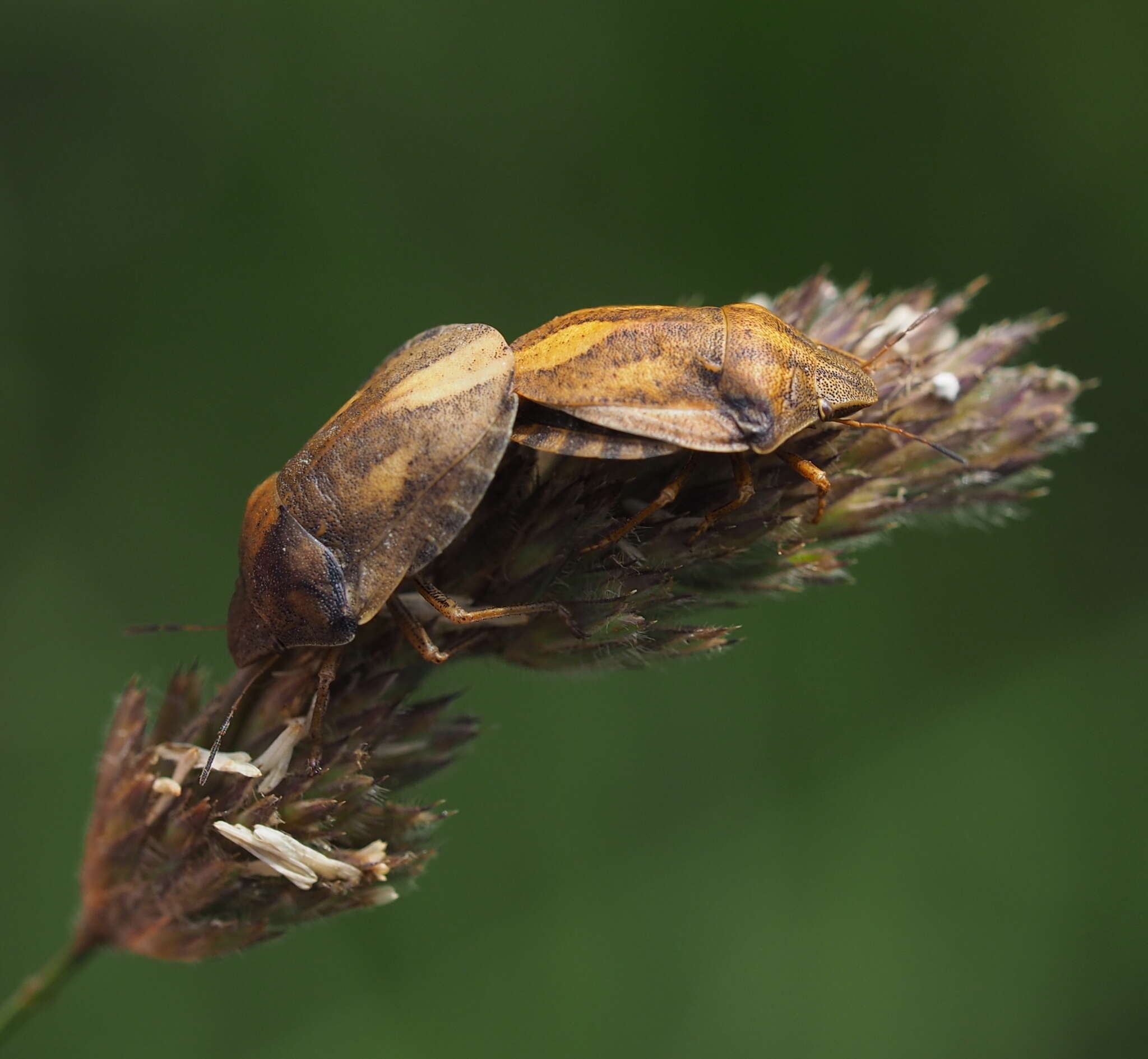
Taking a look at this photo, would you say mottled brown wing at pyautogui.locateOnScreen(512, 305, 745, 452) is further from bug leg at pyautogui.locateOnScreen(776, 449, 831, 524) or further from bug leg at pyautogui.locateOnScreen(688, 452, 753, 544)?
bug leg at pyautogui.locateOnScreen(776, 449, 831, 524)

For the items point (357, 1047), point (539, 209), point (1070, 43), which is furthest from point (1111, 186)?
point (357, 1047)

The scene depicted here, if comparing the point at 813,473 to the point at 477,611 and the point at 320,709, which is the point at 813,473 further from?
the point at 320,709

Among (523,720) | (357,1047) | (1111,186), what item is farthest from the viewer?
(1111,186)

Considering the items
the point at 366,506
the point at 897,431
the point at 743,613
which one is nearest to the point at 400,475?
the point at 366,506

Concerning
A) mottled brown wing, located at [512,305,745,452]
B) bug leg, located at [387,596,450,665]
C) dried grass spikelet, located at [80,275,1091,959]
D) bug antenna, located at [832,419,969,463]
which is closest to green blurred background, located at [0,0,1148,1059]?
dried grass spikelet, located at [80,275,1091,959]

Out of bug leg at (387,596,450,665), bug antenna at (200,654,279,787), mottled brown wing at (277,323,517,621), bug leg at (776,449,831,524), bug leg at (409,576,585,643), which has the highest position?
bug leg at (776,449,831,524)

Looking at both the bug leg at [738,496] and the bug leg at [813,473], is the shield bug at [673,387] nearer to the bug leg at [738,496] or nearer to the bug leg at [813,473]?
the bug leg at [738,496]

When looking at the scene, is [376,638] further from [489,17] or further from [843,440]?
[489,17]

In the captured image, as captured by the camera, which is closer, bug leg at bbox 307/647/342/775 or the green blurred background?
bug leg at bbox 307/647/342/775
